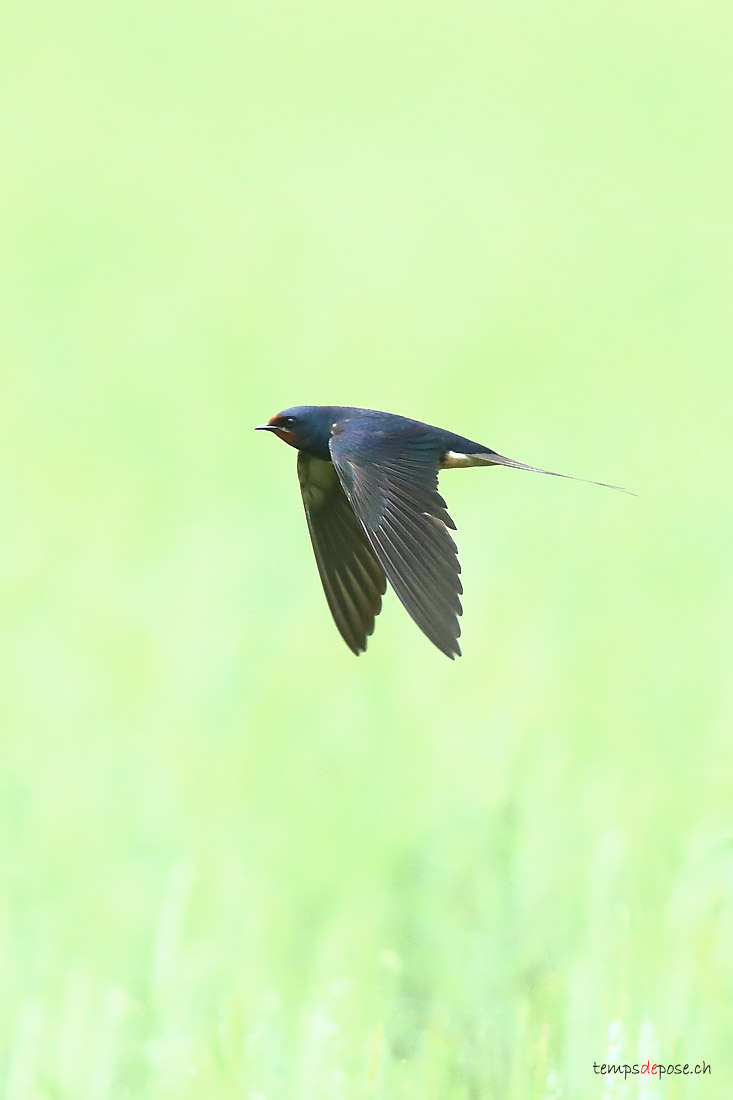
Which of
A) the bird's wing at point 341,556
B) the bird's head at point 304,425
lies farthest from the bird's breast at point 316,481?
the bird's head at point 304,425

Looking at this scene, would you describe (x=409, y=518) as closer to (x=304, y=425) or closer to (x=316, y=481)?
(x=304, y=425)

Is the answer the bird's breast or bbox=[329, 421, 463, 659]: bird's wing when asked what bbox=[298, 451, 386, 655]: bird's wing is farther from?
bbox=[329, 421, 463, 659]: bird's wing

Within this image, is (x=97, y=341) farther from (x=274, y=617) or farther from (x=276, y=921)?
(x=276, y=921)

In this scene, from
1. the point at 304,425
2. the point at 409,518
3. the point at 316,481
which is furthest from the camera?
the point at 316,481

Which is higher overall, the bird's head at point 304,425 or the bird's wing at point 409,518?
the bird's head at point 304,425

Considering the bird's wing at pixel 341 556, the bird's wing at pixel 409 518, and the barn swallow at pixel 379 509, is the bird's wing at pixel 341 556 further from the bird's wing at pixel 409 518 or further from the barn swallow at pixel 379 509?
the bird's wing at pixel 409 518

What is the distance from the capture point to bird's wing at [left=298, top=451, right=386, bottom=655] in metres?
4.14

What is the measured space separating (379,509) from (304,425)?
0.53 metres

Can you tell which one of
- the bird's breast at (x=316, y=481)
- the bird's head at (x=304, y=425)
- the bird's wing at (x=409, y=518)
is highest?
the bird's breast at (x=316, y=481)

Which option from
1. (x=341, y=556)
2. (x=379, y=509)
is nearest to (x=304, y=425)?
(x=341, y=556)

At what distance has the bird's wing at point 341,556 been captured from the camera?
13.6 feet

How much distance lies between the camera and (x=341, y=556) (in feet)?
14.0

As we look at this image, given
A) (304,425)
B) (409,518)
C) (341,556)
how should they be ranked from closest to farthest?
(409,518) < (304,425) < (341,556)

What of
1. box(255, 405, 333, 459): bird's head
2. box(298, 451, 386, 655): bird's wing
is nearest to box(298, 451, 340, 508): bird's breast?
box(298, 451, 386, 655): bird's wing
